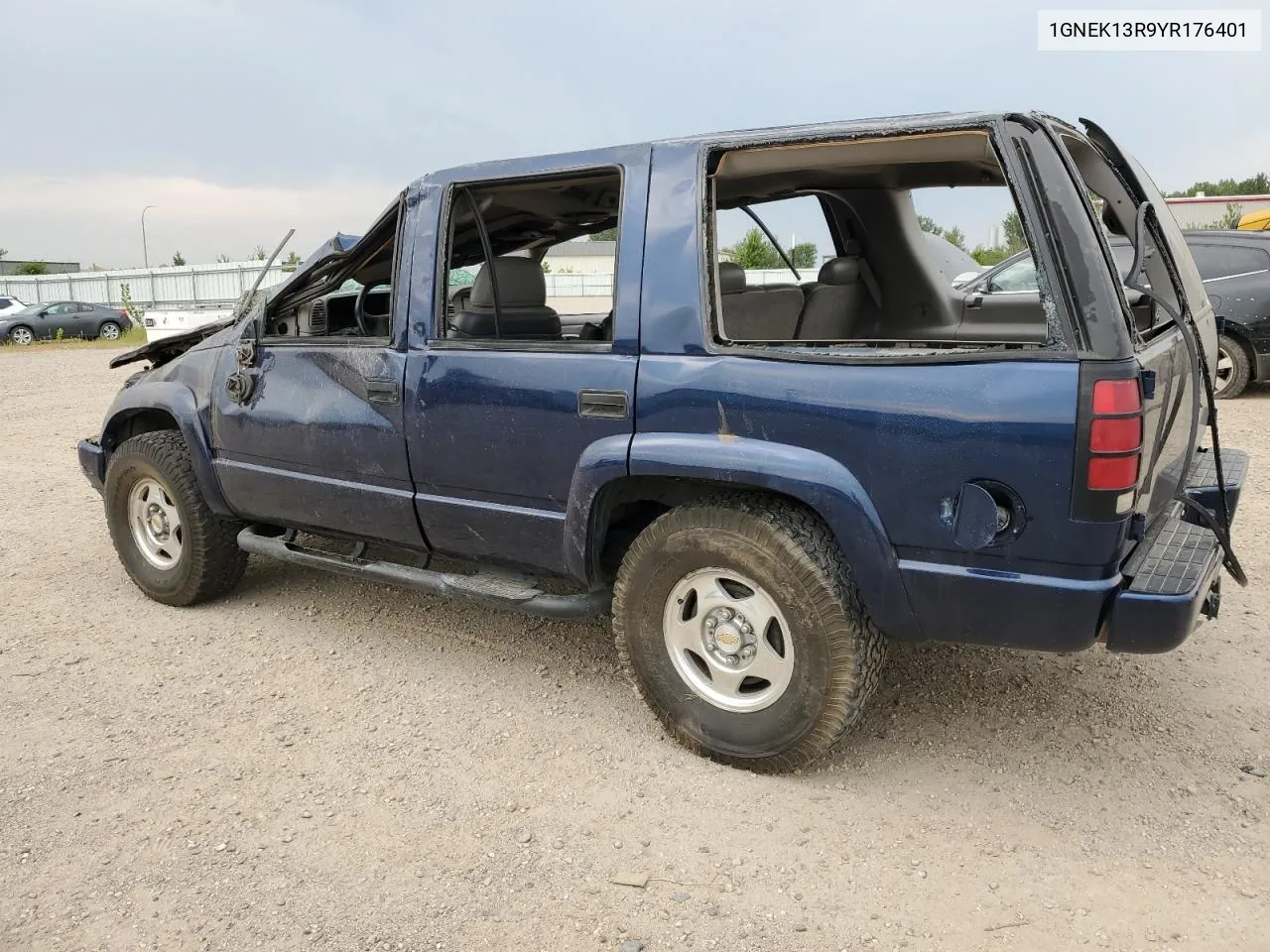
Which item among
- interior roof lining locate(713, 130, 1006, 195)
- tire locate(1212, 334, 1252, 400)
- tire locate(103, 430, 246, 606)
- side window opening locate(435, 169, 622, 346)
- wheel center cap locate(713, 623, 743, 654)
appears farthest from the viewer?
tire locate(1212, 334, 1252, 400)

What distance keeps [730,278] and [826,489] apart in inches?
43.6

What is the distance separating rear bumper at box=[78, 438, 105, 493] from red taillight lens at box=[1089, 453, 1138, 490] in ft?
14.7

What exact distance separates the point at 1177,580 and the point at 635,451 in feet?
5.03

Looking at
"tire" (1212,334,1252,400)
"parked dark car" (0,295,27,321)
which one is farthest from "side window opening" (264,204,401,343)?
"parked dark car" (0,295,27,321)

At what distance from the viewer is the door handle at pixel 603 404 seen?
3.07m

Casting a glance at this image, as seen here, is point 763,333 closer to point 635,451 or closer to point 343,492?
point 635,451

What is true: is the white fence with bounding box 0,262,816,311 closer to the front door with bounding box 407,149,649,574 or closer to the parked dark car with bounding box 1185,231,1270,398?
the parked dark car with bounding box 1185,231,1270,398

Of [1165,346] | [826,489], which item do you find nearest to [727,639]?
[826,489]

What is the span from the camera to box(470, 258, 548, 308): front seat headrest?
12.5 feet

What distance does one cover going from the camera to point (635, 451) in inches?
119

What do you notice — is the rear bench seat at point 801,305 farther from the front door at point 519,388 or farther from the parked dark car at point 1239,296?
the parked dark car at point 1239,296

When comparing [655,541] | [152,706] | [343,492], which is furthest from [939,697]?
[152,706]

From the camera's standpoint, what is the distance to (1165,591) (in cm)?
257

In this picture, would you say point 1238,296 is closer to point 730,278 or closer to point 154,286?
point 730,278
